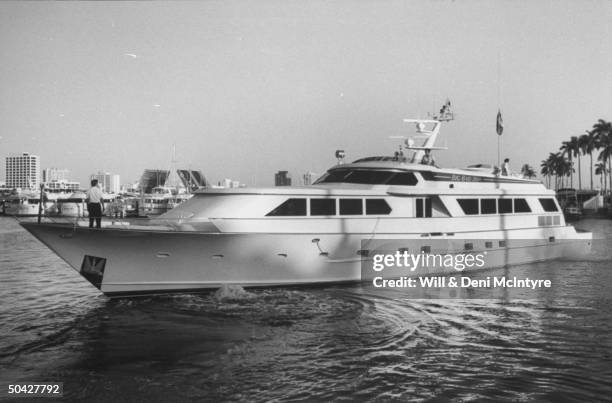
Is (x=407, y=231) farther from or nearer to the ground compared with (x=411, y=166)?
nearer to the ground

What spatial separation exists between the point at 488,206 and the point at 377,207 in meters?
5.26

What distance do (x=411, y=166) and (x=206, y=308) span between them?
27.6 ft

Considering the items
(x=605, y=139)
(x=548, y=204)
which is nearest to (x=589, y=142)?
(x=605, y=139)

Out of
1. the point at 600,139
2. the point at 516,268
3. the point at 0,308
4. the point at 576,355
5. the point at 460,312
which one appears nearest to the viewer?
the point at 576,355

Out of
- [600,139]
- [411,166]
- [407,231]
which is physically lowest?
[407,231]

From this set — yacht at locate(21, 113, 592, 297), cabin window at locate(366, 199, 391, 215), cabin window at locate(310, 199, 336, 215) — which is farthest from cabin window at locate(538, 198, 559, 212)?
cabin window at locate(310, 199, 336, 215)

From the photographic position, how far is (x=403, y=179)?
653 inches

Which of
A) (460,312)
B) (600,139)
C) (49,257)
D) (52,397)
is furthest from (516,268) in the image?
(600,139)

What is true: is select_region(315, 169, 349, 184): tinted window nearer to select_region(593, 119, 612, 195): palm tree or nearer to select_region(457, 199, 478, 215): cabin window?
select_region(457, 199, 478, 215): cabin window

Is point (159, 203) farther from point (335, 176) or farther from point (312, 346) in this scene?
point (312, 346)

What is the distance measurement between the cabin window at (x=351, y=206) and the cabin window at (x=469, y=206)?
4.26 m

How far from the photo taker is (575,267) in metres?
20.0

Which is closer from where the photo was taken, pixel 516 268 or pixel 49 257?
pixel 516 268

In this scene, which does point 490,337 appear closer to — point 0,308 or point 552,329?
point 552,329
